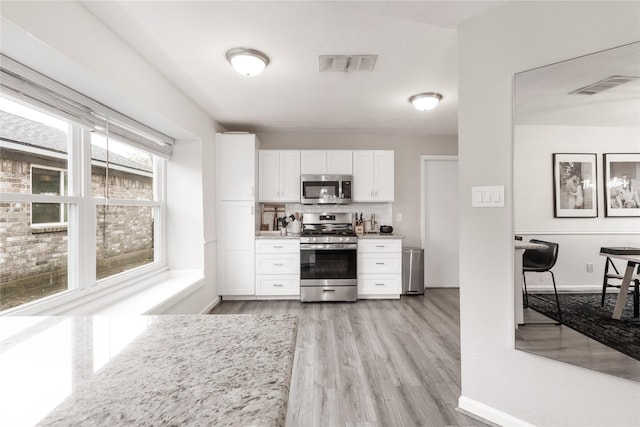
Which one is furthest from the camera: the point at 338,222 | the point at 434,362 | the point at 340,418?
the point at 338,222

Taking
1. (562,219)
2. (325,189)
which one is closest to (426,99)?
(325,189)

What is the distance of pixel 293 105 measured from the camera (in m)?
3.27

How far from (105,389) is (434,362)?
2.35 m

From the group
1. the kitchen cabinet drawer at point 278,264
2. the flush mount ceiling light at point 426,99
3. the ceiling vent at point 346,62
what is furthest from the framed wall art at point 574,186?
the kitchen cabinet drawer at point 278,264

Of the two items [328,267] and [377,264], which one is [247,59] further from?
[377,264]

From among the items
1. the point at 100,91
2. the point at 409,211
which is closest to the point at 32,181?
the point at 100,91

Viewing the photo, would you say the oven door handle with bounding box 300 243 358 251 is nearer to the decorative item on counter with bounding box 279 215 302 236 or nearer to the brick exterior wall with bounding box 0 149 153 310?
the decorative item on counter with bounding box 279 215 302 236

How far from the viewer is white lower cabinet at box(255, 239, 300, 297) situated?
12.8ft

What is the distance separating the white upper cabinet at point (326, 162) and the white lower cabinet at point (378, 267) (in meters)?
1.05

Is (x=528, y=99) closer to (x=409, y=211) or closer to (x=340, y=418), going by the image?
(x=340, y=418)

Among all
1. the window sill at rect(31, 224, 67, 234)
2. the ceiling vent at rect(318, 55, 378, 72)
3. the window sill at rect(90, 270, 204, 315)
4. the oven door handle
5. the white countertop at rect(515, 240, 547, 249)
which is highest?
the ceiling vent at rect(318, 55, 378, 72)

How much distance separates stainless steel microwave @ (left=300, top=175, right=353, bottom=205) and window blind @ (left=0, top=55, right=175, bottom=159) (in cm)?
195

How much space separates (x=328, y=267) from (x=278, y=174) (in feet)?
4.80

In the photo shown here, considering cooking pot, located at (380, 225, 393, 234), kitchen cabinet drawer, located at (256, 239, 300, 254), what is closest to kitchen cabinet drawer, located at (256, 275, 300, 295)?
kitchen cabinet drawer, located at (256, 239, 300, 254)
